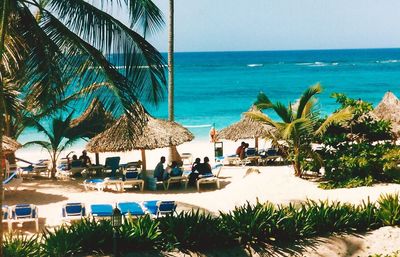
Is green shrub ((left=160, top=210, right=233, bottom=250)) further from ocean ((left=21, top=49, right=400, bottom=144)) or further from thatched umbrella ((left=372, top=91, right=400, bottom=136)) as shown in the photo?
ocean ((left=21, top=49, right=400, bottom=144))

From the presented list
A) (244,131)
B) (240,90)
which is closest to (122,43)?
(244,131)

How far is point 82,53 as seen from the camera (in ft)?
24.0

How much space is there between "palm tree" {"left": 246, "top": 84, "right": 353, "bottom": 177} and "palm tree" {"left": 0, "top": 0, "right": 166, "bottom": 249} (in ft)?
24.7

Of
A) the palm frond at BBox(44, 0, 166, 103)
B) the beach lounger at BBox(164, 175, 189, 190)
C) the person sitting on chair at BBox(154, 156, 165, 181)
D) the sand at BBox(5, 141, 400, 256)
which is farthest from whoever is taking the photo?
the person sitting on chair at BBox(154, 156, 165, 181)

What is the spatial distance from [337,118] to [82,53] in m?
8.29

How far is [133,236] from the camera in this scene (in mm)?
8398

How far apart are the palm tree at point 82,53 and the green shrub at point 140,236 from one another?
190cm

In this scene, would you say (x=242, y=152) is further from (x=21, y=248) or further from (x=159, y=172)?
(x=21, y=248)

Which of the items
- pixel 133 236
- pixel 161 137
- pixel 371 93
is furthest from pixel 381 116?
pixel 371 93

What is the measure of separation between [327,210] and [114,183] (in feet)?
23.3

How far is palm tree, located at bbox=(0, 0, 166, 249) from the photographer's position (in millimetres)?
7238

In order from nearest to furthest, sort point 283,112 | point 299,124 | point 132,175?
point 299,124 → point 283,112 → point 132,175

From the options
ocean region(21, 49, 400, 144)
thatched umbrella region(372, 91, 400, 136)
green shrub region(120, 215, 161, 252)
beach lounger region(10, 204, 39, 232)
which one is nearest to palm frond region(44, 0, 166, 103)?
green shrub region(120, 215, 161, 252)

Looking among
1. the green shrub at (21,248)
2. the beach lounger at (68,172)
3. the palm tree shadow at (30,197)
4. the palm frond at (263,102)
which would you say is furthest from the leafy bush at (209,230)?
the beach lounger at (68,172)
